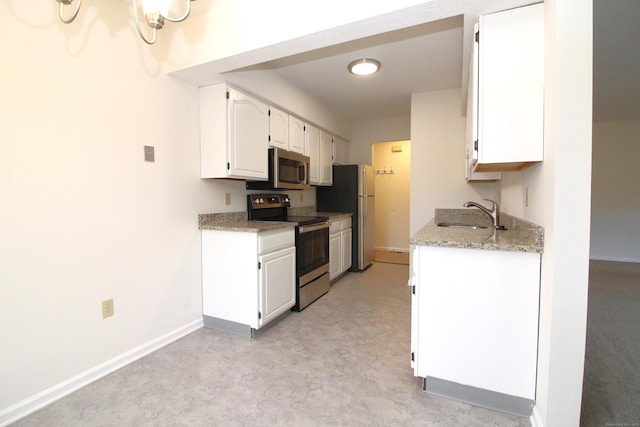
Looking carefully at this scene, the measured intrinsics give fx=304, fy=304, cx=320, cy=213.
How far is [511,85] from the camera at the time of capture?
1.53m

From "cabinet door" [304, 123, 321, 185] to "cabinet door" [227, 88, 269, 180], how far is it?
857 millimetres

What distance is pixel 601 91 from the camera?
144 inches

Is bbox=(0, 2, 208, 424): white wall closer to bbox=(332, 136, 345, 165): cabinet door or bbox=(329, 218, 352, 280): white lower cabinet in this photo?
bbox=(329, 218, 352, 280): white lower cabinet

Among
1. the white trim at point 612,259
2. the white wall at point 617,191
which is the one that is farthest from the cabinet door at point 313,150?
the white trim at point 612,259

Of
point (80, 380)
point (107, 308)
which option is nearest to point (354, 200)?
point (107, 308)

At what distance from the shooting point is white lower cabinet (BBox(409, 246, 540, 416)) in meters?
1.47

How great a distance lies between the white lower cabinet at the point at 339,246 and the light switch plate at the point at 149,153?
211cm

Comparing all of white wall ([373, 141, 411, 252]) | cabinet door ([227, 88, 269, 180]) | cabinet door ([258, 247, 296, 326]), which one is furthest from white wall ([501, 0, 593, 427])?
white wall ([373, 141, 411, 252])

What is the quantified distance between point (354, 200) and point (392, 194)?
210cm

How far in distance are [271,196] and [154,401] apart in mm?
2135

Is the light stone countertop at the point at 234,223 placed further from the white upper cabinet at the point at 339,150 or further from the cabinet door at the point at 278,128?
the white upper cabinet at the point at 339,150

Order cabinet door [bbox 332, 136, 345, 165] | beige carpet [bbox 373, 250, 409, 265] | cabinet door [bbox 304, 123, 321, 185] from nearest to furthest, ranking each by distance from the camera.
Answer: cabinet door [bbox 304, 123, 321, 185]
cabinet door [bbox 332, 136, 345, 165]
beige carpet [bbox 373, 250, 409, 265]

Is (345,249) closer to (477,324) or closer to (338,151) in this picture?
(338,151)

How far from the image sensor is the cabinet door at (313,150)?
3.71 metres
